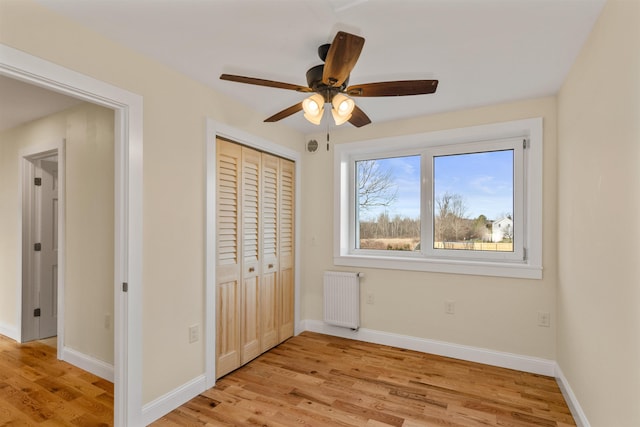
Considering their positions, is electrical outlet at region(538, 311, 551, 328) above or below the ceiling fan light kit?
below

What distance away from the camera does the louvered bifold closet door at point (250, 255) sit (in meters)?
2.95

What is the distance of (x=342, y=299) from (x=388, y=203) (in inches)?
46.4

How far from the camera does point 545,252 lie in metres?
2.72

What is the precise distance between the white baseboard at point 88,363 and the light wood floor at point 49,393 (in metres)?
0.03

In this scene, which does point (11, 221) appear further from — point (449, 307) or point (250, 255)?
point (449, 307)

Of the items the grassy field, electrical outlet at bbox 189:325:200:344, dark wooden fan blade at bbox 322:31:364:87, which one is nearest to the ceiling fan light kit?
dark wooden fan blade at bbox 322:31:364:87

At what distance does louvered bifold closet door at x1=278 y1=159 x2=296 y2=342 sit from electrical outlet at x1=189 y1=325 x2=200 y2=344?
1140 mm

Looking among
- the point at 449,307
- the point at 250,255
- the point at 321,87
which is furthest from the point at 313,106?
the point at 449,307

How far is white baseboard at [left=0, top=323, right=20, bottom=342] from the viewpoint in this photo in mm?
3419

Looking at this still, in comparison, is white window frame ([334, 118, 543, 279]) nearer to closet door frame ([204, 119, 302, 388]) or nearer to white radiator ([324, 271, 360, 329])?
white radiator ([324, 271, 360, 329])

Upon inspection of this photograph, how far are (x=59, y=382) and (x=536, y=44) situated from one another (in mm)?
4182

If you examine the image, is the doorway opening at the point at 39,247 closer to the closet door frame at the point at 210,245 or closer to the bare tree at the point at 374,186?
the closet door frame at the point at 210,245

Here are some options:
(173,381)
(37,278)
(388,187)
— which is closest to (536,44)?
(388,187)

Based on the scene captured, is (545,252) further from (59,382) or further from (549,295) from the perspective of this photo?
(59,382)
